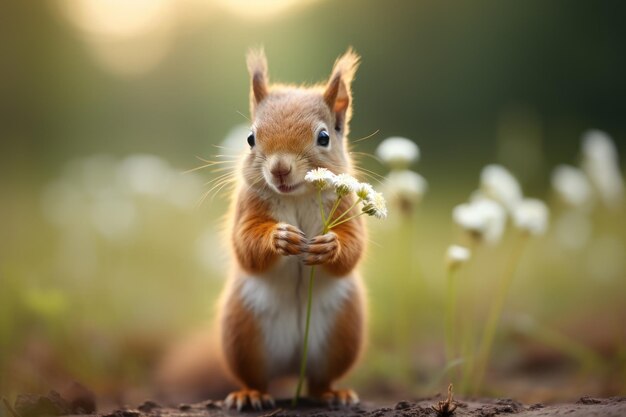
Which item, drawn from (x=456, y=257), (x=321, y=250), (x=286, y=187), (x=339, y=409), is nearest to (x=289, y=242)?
(x=321, y=250)

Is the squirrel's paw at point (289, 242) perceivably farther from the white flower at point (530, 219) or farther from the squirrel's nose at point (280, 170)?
the white flower at point (530, 219)

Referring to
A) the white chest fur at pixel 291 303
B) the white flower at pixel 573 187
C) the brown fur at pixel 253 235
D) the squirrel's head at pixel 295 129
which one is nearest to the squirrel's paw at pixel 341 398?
the white chest fur at pixel 291 303

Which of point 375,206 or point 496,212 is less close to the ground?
point 496,212

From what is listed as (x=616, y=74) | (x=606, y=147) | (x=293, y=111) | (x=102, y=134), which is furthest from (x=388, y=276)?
(x=102, y=134)

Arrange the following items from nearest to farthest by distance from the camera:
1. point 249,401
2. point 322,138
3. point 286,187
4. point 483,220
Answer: point 286,187, point 322,138, point 249,401, point 483,220

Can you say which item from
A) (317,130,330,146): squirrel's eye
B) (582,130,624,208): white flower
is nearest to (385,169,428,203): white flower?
(317,130,330,146): squirrel's eye

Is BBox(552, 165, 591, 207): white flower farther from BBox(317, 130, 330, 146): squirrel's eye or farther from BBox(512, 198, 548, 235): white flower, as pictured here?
BBox(317, 130, 330, 146): squirrel's eye

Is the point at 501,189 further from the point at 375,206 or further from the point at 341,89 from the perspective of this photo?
the point at 375,206
